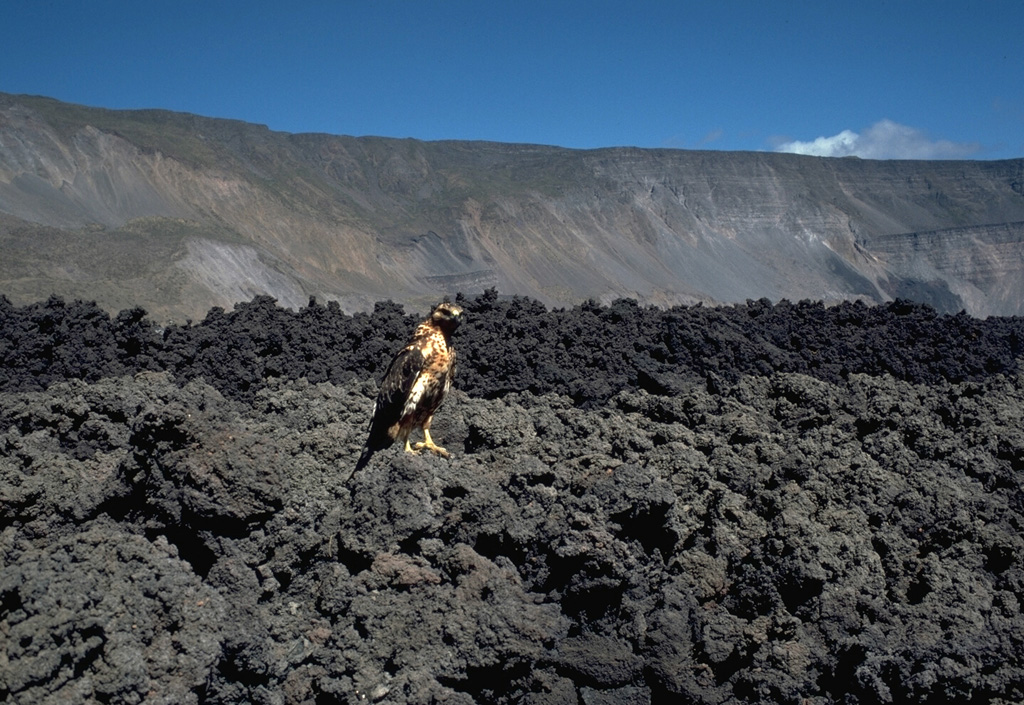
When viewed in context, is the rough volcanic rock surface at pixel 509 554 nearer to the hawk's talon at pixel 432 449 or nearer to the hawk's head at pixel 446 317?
the hawk's talon at pixel 432 449

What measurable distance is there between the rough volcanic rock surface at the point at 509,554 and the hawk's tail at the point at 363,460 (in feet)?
0.51

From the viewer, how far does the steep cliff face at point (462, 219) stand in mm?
42531

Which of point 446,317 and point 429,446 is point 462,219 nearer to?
point 429,446

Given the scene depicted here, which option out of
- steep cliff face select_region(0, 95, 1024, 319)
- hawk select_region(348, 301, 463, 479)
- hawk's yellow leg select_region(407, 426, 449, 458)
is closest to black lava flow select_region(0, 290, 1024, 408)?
hawk's yellow leg select_region(407, 426, 449, 458)

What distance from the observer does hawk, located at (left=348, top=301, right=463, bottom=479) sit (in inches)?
225

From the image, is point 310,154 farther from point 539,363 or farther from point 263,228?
point 539,363

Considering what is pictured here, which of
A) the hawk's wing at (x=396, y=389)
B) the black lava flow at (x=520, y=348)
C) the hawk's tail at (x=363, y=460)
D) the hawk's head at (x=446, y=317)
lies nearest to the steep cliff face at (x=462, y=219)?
the black lava flow at (x=520, y=348)

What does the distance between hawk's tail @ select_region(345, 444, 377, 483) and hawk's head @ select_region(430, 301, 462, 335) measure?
906 millimetres

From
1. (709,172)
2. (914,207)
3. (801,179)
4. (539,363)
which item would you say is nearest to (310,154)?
(709,172)

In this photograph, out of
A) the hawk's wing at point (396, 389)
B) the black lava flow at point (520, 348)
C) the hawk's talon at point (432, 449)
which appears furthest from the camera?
the black lava flow at point (520, 348)

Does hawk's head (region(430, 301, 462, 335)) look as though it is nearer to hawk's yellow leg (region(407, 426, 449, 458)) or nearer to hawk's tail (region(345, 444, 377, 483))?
hawk's yellow leg (region(407, 426, 449, 458))

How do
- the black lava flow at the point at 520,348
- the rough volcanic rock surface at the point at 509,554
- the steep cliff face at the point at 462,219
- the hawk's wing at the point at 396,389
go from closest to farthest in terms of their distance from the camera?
the rough volcanic rock surface at the point at 509,554 → the hawk's wing at the point at 396,389 → the black lava flow at the point at 520,348 → the steep cliff face at the point at 462,219

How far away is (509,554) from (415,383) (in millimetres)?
1204

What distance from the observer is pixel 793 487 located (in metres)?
5.71
